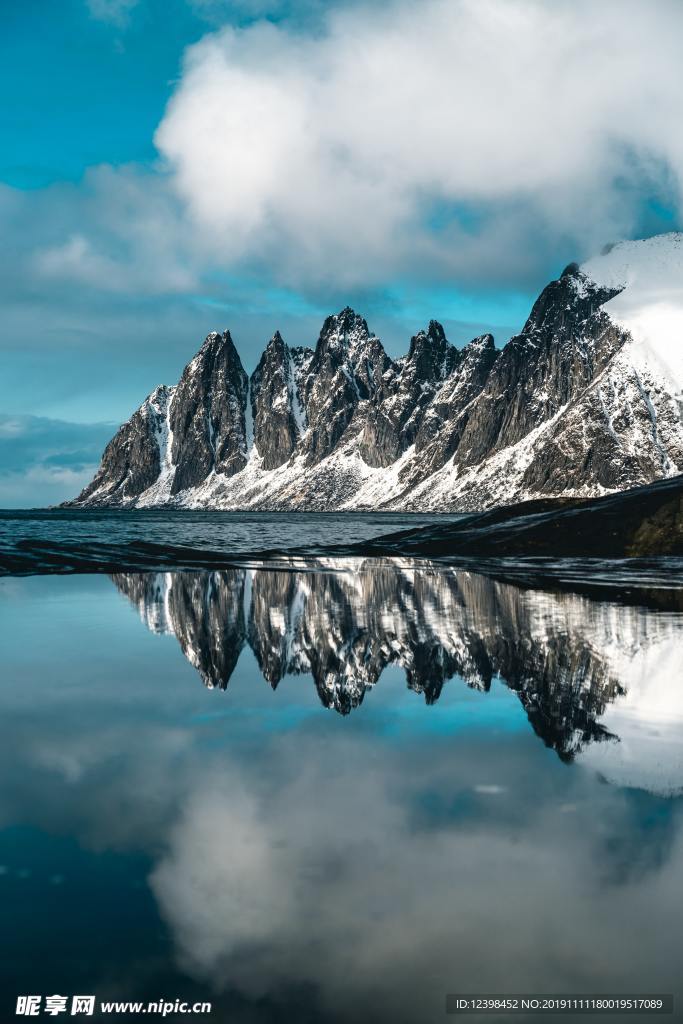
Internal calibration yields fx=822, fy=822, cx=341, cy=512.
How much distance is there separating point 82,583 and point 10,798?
29.7 meters

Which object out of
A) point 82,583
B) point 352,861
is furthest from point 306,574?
point 352,861

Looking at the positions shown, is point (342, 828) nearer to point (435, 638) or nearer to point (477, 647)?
point (477, 647)

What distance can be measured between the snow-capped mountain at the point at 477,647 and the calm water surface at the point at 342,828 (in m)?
0.10

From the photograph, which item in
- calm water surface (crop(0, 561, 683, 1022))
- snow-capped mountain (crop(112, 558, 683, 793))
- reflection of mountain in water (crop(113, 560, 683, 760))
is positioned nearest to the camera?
calm water surface (crop(0, 561, 683, 1022))

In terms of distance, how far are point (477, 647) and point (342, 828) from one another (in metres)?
11.0

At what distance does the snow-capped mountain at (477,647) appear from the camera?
11.2m

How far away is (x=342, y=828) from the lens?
7789mm

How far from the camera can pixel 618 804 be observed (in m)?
8.27

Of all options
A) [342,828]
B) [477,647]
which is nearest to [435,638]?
[477,647]

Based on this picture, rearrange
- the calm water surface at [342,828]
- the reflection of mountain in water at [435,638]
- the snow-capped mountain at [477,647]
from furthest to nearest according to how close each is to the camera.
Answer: the reflection of mountain in water at [435,638] → the snow-capped mountain at [477,647] → the calm water surface at [342,828]

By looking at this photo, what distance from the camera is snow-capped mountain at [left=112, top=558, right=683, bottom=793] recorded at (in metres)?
11.2

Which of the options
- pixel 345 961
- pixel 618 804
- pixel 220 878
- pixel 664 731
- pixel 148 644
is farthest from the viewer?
pixel 148 644

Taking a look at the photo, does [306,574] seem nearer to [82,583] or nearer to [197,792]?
[82,583]

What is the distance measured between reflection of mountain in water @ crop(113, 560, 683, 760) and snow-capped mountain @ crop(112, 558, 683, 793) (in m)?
0.04
